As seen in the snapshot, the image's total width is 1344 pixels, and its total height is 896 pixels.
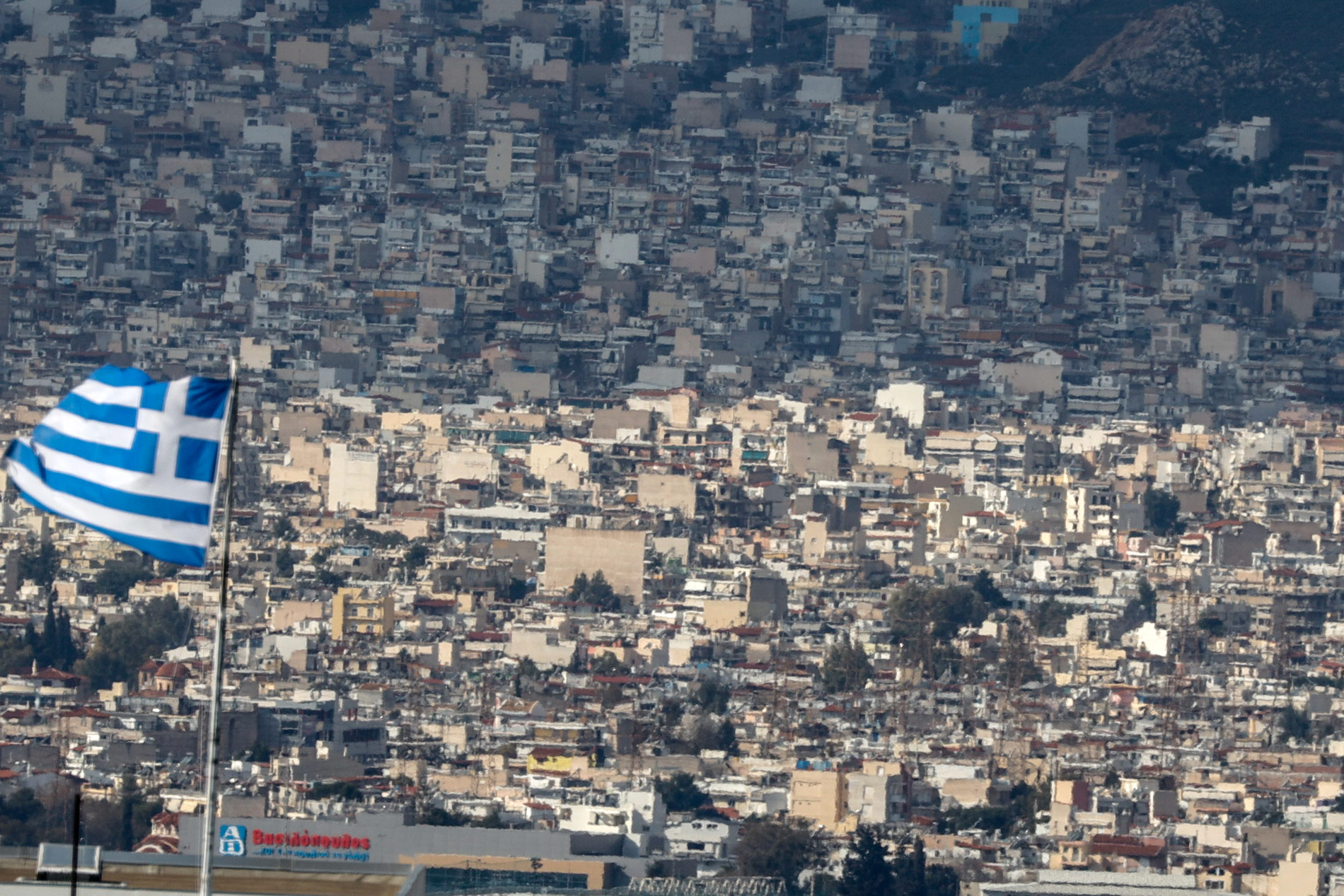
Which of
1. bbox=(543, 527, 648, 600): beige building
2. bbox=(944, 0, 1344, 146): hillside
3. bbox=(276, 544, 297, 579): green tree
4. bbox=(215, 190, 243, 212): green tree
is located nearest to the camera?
bbox=(276, 544, 297, 579): green tree

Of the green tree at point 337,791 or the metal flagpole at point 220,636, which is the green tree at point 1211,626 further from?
the metal flagpole at point 220,636

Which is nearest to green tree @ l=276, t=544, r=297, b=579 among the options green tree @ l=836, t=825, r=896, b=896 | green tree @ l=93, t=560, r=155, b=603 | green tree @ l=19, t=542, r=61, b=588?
green tree @ l=93, t=560, r=155, b=603

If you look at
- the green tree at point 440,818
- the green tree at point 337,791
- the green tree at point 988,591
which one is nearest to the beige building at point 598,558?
the green tree at point 988,591

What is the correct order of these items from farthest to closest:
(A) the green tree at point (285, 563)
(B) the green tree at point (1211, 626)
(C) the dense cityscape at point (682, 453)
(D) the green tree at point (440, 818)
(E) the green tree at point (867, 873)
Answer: (A) the green tree at point (285, 563) < (B) the green tree at point (1211, 626) < (C) the dense cityscape at point (682, 453) < (D) the green tree at point (440, 818) < (E) the green tree at point (867, 873)

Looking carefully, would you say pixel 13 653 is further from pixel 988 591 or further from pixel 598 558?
pixel 988 591

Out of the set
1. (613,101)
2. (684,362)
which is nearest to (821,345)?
(684,362)

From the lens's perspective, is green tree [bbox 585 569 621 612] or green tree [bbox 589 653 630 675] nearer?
green tree [bbox 589 653 630 675]

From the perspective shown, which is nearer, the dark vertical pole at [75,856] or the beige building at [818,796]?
the dark vertical pole at [75,856]

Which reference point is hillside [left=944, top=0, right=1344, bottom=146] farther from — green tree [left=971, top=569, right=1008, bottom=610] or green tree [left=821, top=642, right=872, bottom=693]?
green tree [left=821, top=642, right=872, bottom=693]
